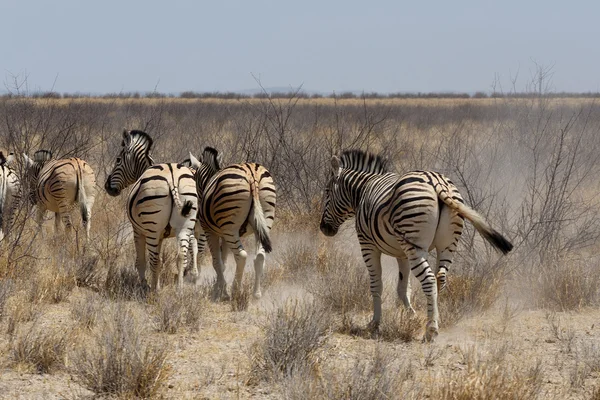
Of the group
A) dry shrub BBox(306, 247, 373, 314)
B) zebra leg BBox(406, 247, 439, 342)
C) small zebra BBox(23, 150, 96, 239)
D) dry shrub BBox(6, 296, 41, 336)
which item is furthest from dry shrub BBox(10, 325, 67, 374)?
small zebra BBox(23, 150, 96, 239)

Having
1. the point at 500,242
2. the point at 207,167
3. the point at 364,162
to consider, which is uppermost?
the point at 364,162

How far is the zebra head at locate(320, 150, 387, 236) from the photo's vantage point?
7902 mm

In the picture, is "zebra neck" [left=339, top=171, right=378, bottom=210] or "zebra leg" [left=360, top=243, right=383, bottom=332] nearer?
"zebra leg" [left=360, top=243, right=383, bottom=332]

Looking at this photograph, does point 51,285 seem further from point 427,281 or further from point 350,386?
point 350,386

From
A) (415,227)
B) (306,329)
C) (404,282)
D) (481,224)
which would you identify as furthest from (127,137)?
(481,224)

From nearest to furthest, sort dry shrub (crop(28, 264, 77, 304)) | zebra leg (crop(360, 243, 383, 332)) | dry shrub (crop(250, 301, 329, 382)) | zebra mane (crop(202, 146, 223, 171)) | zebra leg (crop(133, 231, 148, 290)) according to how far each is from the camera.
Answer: dry shrub (crop(250, 301, 329, 382)) → zebra leg (crop(360, 243, 383, 332)) → dry shrub (crop(28, 264, 77, 304)) → zebra leg (crop(133, 231, 148, 290)) → zebra mane (crop(202, 146, 223, 171))

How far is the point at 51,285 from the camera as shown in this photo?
776cm

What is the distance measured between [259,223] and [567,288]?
11.1 ft

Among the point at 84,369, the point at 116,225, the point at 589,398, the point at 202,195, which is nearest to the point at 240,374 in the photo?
the point at 84,369

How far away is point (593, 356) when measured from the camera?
6020 millimetres

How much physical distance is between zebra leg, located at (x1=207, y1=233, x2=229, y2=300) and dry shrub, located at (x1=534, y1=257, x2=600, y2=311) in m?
3.47

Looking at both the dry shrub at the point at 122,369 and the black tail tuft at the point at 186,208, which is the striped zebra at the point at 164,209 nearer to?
the black tail tuft at the point at 186,208

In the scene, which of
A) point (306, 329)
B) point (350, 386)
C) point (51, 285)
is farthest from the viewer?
point (51, 285)

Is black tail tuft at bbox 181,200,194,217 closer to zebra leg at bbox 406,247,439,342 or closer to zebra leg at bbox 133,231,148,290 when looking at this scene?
zebra leg at bbox 133,231,148,290
